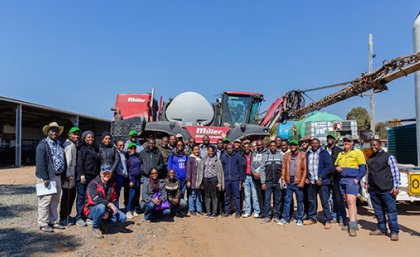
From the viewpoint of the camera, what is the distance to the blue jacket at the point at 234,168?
23.7ft

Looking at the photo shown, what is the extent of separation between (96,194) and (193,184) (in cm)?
236

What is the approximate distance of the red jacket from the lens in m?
5.41

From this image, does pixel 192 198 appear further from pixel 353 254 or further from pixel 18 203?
pixel 18 203

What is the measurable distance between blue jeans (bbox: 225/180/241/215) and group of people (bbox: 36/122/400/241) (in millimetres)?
15

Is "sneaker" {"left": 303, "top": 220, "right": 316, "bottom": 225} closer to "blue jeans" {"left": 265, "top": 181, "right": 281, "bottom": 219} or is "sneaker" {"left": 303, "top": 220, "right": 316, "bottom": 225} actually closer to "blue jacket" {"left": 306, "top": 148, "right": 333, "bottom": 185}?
"blue jeans" {"left": 265, "top": 181, "right": 281, "bottom": 219}

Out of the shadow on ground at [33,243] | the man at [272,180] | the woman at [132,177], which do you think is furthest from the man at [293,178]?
the shadow on ground at [33,243]

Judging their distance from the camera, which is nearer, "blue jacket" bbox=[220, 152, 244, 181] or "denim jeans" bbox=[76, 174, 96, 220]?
"denim jeans" bbox=[76, 174, 96, 220]

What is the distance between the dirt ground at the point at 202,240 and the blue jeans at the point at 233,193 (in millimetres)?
396

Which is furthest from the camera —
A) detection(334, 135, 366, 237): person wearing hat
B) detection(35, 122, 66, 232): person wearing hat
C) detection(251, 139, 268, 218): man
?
detection(251, 139, 268, 218): man

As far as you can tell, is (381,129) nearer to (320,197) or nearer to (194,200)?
(320,197)

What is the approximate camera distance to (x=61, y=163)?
222 inches

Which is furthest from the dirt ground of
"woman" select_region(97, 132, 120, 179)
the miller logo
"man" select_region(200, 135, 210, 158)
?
the miller logo

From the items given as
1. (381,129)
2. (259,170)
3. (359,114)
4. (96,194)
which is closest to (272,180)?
(259,170)

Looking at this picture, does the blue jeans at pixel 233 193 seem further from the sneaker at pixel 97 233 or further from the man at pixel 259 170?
the sneaker at pixel 97 233
